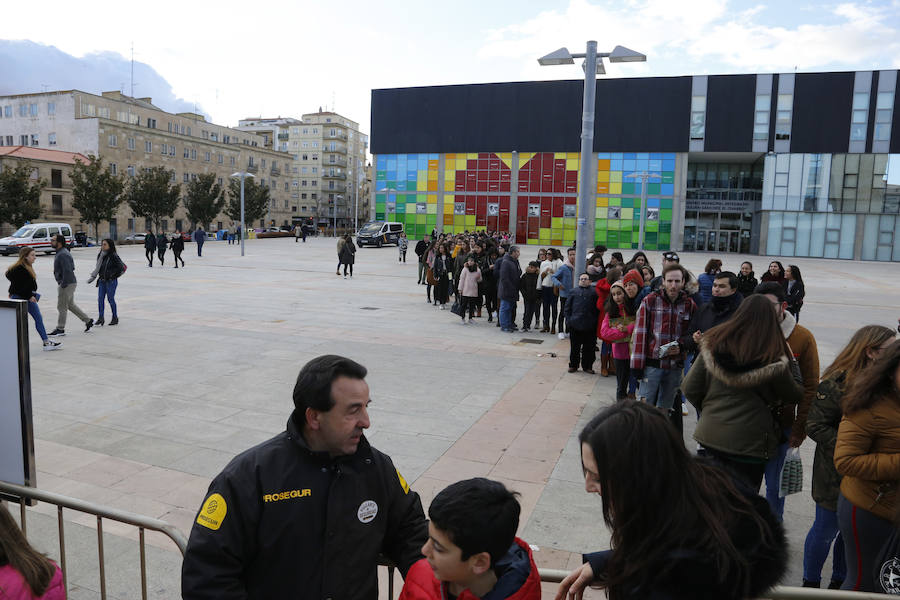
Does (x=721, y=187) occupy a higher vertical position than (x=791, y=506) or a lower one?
higher

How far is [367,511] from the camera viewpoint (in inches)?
89.6

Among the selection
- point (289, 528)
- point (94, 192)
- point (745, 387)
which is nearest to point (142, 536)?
point (289, 528)

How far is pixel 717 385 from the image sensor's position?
402cm

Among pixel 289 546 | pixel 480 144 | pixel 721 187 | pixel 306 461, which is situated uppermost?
pixel 480 144

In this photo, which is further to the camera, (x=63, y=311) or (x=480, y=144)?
(x=480, y=144)

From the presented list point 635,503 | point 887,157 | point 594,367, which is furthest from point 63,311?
point 887,157

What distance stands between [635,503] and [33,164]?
213ft

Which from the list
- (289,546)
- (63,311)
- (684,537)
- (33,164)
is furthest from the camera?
(33,164)

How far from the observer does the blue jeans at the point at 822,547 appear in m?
3.81

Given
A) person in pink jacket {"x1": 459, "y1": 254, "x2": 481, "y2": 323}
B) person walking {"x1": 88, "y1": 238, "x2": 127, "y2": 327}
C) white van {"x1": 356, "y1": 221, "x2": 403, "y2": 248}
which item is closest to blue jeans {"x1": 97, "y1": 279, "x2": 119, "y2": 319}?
person walking {"x1": 88, "y1": 238, "x2": 127, "y2": 327}

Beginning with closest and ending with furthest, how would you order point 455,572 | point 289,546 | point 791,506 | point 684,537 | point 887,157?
1. point 684,537
2. point 455,572
3. point 289,546
4. point 791,506
5. point 887,157

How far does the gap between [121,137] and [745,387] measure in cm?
7316

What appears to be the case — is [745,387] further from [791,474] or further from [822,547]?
[822,547]

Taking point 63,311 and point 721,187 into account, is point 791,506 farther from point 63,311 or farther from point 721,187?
point 721,187
